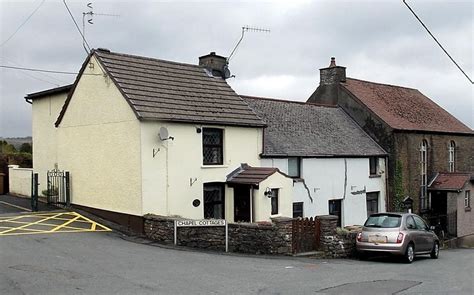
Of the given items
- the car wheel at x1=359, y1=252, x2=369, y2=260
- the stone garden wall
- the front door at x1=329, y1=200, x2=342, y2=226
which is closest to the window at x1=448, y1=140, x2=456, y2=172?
the front door at x1=329, y1=200, x2=342, y2=226

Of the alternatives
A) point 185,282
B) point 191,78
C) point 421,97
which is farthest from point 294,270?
point 421,97

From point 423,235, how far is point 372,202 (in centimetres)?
1159

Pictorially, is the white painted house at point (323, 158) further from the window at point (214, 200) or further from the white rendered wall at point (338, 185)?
the window at point (214, 200)

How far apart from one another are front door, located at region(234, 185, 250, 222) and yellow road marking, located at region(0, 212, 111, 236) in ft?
17.5

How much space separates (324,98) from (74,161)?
18.3 meters

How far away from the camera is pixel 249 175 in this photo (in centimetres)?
2112

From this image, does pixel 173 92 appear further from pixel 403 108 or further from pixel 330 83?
pixel 403 108

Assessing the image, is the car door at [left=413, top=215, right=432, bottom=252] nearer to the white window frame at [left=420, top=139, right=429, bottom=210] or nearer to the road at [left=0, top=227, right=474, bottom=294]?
the road at [left=0, top=227, right=474, bottom=294]

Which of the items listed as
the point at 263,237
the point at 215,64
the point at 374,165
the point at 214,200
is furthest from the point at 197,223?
the point at 374,165

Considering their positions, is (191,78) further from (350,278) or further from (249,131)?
(350,278)

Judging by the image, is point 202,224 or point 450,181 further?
point 450,181

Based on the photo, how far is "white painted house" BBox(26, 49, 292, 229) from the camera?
19.0 m

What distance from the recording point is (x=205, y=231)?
16750mm

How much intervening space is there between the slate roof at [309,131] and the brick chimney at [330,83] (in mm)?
1470
